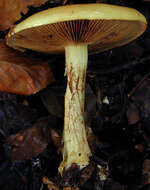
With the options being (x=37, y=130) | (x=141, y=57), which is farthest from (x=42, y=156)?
(x=141, y=57)

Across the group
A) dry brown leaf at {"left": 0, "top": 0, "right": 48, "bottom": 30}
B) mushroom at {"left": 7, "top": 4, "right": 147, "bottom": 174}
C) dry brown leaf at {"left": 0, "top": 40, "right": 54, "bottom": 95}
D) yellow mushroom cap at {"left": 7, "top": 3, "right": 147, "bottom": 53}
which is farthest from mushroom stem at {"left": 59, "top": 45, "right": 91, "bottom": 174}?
dry brown leaf at {"left": 0, "top": 0, "right": 48, "bottom": 30}

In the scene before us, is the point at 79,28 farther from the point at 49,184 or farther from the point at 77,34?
the point at 49,184

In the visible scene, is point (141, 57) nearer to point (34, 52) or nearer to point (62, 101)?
point (62, 101)

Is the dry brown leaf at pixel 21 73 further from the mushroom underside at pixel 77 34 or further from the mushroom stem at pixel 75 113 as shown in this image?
the mushroom stem at pixel 75 113

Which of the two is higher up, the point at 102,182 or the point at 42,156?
the point at 42,156

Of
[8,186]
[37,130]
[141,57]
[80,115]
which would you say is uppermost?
[141,57]
